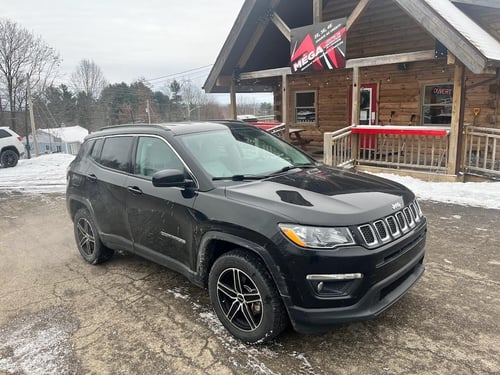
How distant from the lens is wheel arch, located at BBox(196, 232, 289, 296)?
8.73 ft

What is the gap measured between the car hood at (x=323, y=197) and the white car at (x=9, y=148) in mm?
15502

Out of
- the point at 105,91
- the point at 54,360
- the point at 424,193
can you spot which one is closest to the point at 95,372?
the point at 54,360

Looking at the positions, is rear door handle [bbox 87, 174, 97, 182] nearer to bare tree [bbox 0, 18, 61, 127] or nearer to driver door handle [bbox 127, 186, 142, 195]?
driver door handle [bbox 127, 186, 142, 195]

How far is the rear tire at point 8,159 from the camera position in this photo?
15109 mm

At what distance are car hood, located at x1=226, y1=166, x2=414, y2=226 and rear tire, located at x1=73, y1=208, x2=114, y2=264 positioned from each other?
2350 millimetres

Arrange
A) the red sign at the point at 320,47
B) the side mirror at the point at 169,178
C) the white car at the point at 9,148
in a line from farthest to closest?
1. the white car at the point at 9,148
2. the red sign at the point at 320,47
3. the side mirror at the point at 169,178

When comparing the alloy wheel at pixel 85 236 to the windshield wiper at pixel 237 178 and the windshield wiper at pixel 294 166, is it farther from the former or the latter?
the windshield wiper at pixel 294 166

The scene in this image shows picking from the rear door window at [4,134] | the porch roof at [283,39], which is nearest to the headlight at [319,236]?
the porch roof at [283,39]

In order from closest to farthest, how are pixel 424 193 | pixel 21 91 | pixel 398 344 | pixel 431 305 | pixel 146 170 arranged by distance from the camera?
1. pixel 398 344
2. pixel 431 305
3. pixel 146 170
4. pixel 424 193
5. pixel 21 91

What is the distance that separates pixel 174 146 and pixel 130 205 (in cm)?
88

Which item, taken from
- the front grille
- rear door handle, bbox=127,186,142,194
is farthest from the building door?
rear door handle, bbox=127,186,142,194

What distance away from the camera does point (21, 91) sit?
1104 inches

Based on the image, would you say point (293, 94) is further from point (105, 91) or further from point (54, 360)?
point (105, 91)

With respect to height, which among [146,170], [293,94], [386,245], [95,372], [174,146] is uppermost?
[293,94]
